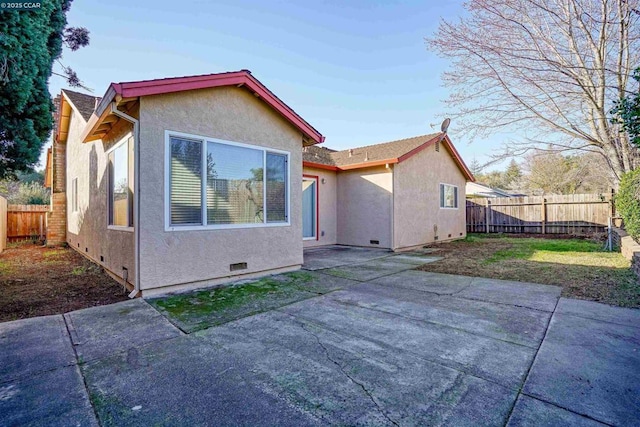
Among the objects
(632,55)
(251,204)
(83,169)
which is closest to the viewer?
(251,204)

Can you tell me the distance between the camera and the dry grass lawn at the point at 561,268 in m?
5.15

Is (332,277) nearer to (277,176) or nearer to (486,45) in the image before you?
(277,176)

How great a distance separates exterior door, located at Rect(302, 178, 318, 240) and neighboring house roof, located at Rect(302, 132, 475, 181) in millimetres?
667

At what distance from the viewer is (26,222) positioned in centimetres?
1380

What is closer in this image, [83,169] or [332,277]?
[332,277]

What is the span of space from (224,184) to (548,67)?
9.50 m

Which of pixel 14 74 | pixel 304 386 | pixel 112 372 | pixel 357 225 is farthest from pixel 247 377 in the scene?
pixel 357 225

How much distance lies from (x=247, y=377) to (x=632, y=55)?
12.1 m

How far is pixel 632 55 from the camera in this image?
27.5 feet

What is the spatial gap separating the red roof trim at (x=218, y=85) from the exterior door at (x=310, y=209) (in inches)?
122

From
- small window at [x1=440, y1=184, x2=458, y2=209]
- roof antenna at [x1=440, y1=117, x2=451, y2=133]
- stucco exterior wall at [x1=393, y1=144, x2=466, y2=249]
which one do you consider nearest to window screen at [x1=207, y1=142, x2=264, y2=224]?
stucco exterior wall at [x1=393, y1=144, x2=466, y2=249]

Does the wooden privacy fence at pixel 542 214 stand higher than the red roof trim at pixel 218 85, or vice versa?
the red roof trim at pixel 218 85

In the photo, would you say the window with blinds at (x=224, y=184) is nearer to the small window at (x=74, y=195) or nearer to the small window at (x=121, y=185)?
the small window at (x=121, y=185)

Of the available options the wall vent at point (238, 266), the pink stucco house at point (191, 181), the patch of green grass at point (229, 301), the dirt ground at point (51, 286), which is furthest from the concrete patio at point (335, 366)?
the wall vent at point (238, 266)
